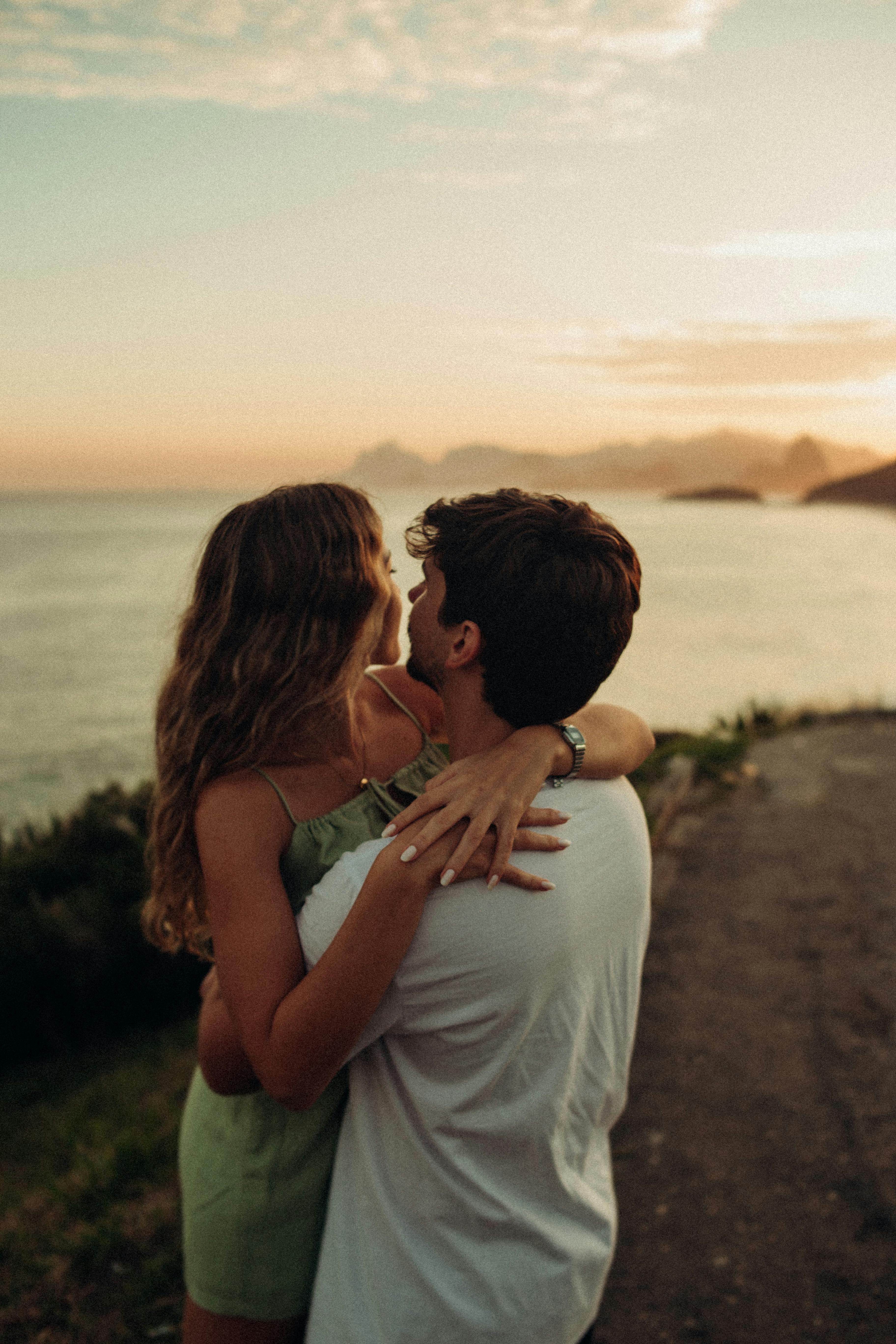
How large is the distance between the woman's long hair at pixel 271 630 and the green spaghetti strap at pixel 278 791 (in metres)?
0.03

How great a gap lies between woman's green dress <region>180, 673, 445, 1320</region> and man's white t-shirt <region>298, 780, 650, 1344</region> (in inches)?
3.8

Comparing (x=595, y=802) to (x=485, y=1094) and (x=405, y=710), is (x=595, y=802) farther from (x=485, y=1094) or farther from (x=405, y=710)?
(x=405, y=710)

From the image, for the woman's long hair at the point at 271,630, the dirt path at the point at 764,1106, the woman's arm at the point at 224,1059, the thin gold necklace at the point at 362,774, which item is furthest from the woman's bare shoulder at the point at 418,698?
the dirt path at the point at 764,1106

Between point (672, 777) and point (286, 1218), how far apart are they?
6.50 metres

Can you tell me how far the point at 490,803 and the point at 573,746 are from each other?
317 millimetres

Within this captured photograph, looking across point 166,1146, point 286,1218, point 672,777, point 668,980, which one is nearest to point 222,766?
point 286,1218

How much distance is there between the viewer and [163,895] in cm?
192

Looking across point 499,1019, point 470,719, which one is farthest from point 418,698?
point 499,1019

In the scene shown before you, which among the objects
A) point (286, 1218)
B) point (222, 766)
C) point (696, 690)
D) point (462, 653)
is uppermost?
point (462, 653)

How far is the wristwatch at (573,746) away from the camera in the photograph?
1651mm

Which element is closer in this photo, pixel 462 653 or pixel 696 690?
pixel 462 653

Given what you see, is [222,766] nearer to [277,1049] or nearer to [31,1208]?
[277,1049]

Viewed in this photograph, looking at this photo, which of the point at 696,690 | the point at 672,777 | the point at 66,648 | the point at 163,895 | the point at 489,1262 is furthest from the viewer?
the point at 66,648

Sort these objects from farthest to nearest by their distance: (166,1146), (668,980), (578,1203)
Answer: (668,980) < (166,1146) < (578,1203)
